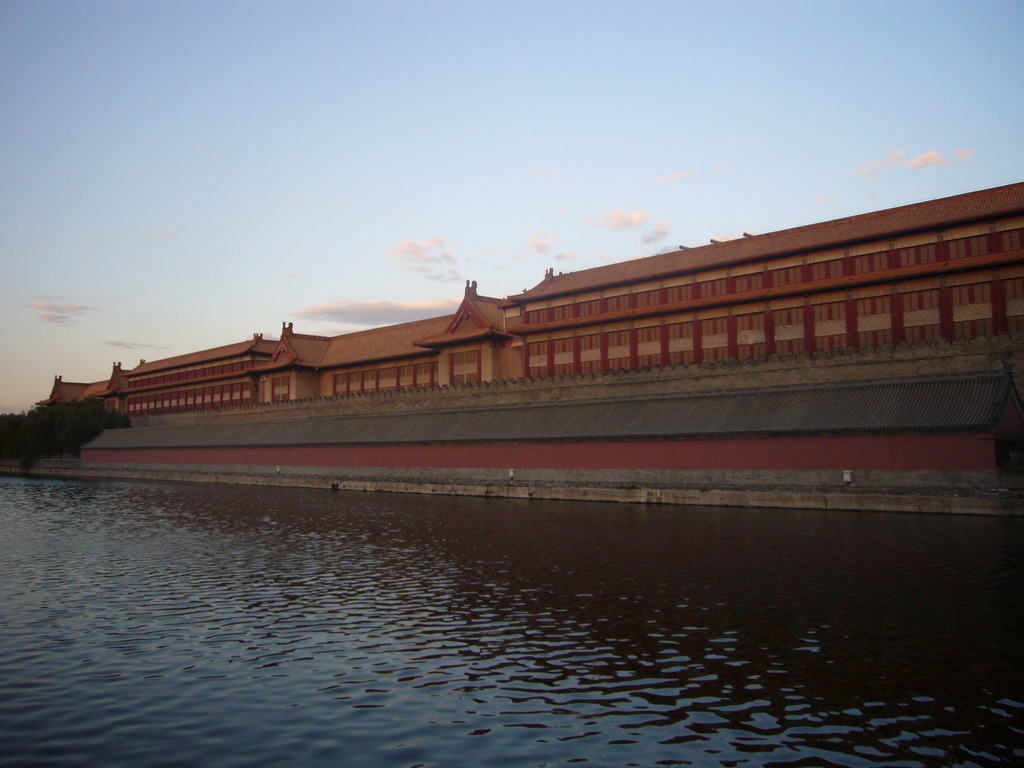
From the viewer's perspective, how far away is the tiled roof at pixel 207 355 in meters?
73.8

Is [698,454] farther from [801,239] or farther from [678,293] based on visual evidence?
[801,239]

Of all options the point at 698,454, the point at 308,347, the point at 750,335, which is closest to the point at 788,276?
the point at 750,335

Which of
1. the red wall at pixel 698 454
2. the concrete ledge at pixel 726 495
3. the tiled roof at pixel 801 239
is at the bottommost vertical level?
the concrete ledge at pixel 726 495

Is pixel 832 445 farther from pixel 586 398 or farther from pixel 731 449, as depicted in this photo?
pixel 586 398

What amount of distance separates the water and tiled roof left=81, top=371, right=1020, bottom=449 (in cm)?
830

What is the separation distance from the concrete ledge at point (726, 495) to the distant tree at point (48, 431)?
35.9m

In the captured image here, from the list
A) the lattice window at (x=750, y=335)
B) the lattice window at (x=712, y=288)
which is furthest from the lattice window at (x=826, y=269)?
the lattice window at (x=712, y=288)

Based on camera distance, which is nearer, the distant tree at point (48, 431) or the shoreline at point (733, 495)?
the shoreline at point (733, 495)

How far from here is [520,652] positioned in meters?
10.5

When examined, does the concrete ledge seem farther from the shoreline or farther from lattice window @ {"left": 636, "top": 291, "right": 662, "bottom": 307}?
lattice window @ {"left": 636, "top": 291, "right": 662, "bottom": 307}

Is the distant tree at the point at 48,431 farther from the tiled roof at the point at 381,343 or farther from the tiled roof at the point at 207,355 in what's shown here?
the tiled roof at the point at 381,343

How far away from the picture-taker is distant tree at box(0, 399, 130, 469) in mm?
71938

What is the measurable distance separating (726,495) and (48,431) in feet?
223

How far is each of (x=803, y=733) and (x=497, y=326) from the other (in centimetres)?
4673
